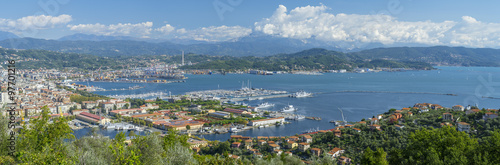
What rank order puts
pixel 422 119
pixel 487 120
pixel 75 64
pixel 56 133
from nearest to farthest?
pixel 56 133, pixel 487 120, pixel 422 119, pixel 75 64

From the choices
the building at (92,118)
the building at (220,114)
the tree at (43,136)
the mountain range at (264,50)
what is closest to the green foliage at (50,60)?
the mountain range at (264,50)

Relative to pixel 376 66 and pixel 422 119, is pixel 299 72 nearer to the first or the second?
pixel 376 66

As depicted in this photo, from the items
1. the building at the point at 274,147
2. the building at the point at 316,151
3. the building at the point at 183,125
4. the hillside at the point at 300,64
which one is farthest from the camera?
the hillside at the point at 300,64

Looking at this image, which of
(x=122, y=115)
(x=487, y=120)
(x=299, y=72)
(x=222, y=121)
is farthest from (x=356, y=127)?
(x=299, y=72)

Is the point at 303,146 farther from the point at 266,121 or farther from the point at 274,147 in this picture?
the point at 266,121

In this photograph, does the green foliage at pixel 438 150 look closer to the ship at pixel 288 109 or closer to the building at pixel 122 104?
the ship at pixel 288 109

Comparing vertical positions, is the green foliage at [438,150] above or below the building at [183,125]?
above

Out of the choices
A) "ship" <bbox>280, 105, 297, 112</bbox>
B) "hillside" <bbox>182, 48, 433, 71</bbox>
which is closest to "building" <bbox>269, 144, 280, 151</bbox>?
"ship" <bbox>280, 105, 297, 112</bbox>

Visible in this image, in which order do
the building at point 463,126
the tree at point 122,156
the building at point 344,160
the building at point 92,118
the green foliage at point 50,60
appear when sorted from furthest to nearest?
the green foliage at point 50,60
the building at point 92,118
the building at point 463,126
the building at point 344,160
the tree at point 122,156

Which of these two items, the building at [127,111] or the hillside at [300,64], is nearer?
the building at [127,111]

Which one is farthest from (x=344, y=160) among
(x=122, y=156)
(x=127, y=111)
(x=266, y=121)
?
(x=127, y=111)

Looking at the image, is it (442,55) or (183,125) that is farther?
(442,55)
